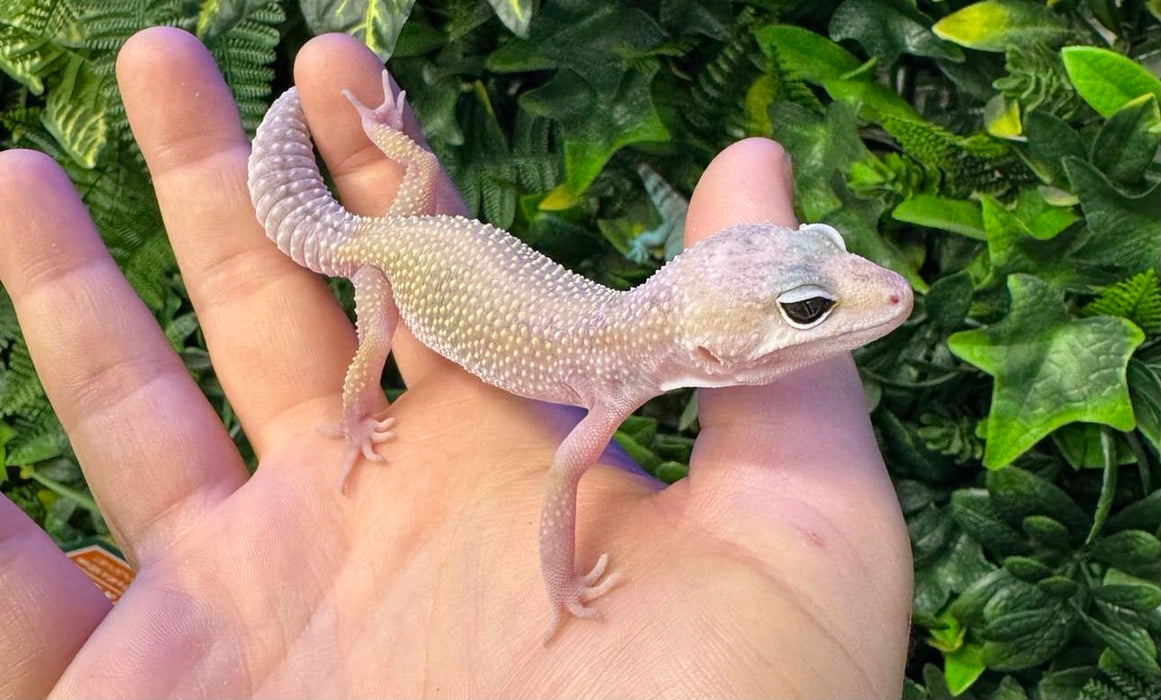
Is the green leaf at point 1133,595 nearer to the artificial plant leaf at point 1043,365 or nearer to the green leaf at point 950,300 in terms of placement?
the artificial plant leaf at point 1043,365

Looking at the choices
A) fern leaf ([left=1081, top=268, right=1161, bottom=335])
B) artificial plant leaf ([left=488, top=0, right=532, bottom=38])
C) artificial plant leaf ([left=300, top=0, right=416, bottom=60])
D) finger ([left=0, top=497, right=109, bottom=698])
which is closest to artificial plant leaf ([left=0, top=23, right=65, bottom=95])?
artificial plant leaf ([left=300, top=0, right=416, bottom=60])

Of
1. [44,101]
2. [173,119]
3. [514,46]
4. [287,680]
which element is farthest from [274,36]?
[287,680]

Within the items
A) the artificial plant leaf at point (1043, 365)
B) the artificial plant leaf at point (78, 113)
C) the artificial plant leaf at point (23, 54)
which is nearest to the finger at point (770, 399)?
the artificial plant leaf at point (1043, 365)

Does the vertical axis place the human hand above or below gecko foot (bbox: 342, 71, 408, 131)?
below

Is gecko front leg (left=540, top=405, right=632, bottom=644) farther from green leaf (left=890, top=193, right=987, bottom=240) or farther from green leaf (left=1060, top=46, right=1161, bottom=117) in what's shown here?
green leaf (left=1060, top=46, right=1161, bottom=117)

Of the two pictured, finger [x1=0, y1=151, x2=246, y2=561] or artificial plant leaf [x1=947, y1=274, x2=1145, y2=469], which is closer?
artificial plant leaf [x1=947, y1=274, x2=1145, y2=469]
